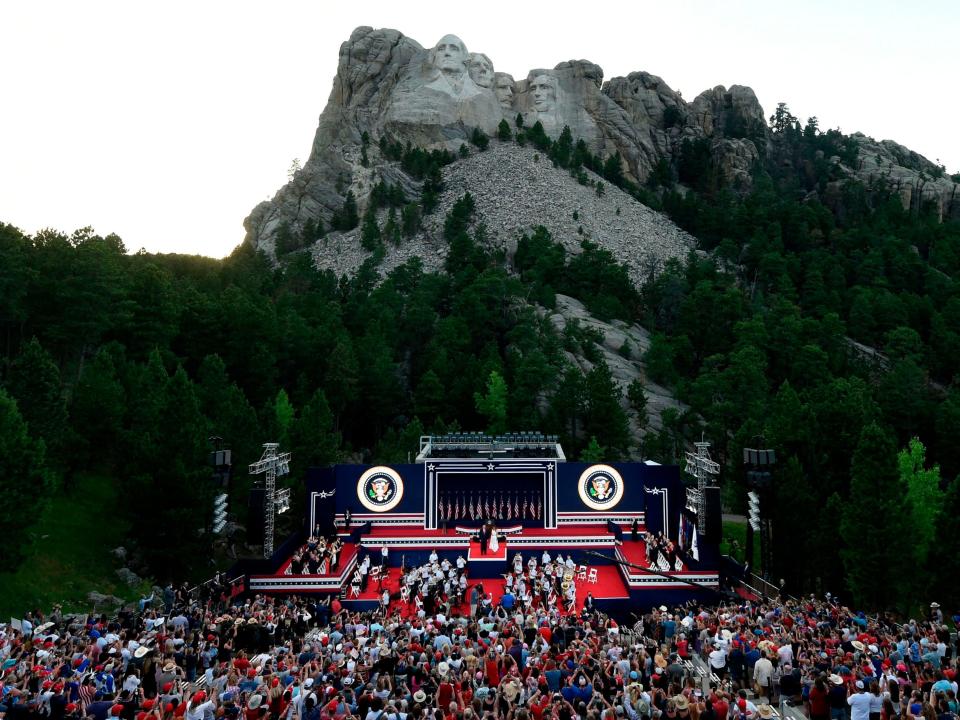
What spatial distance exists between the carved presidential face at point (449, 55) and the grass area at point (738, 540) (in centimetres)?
10693

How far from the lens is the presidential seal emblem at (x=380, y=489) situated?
35656 mm

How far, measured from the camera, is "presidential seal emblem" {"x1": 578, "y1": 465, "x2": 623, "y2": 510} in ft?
117

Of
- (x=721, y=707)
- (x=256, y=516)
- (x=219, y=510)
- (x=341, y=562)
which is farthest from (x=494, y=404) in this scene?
(x=721, y=707)

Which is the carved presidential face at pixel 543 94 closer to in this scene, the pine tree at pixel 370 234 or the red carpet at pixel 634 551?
the pine tree at pixel 370 234

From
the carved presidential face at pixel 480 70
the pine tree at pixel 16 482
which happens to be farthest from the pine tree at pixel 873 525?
the carved presidential face at pixel 480 70

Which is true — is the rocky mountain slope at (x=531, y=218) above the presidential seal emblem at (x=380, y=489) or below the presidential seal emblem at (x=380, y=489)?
above

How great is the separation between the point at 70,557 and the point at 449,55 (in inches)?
4752

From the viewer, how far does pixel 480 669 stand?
42.5 feet

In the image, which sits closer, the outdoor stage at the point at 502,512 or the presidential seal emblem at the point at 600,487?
the outdoor stage at the point at 502,512

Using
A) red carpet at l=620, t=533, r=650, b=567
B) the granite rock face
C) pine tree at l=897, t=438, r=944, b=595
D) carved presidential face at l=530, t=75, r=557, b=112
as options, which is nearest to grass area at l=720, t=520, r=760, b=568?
red carpet at l=620, t=533, r=650, b=567

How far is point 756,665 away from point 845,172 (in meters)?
136

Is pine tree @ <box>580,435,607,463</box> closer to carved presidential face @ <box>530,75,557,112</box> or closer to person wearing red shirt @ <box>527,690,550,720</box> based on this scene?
person wearing red shirt @ <box>527,690,550,720</box>

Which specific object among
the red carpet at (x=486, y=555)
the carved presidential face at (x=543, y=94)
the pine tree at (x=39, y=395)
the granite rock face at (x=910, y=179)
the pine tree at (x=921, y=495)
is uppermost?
the carved presidential face at (x=543, y=94)

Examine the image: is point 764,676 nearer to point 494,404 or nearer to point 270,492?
point 270,492
